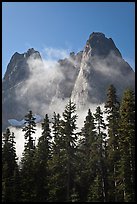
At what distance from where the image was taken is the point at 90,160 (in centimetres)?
3931

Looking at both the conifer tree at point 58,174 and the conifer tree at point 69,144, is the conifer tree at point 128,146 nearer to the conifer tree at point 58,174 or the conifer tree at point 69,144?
the conifer tree at point 69,144

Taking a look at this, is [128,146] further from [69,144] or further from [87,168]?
[87,168]

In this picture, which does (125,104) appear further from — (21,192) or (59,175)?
(21,192)

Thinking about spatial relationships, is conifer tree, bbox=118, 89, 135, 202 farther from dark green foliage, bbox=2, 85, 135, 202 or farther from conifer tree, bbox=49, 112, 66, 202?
conifer tree, bbox=49, 112, 66, 202

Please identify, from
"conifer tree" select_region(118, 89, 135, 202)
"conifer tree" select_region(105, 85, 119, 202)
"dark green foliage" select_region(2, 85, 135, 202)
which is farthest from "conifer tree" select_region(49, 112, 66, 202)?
"conifer tree" select_region(118, 89, 135, 202)

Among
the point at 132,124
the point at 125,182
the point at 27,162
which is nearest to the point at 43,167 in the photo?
Result: the point at 27,162

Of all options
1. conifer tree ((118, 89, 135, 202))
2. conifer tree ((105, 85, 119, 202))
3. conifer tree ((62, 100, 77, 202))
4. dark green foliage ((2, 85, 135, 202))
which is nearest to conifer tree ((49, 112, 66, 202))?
dark green foliage ((2, 85, 135, 202))

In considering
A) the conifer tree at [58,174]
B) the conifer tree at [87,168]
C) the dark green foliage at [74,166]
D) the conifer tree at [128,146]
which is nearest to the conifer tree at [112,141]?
the dark green foliage at [74,166]

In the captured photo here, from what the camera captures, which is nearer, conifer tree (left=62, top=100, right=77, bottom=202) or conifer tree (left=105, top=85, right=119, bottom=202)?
conifer tree (left=62, top=100, right=77, bottom=202)

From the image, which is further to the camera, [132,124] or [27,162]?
[27,162]

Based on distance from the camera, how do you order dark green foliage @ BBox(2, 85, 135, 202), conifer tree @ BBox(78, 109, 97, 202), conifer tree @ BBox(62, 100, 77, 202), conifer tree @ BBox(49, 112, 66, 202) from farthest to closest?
conifer tree @ BBox(78, 109, 97, 202) < conifer tree @ BBox(49, 112, 66, 202) < conifer tree @ BBox(62, 100, 77, 202) < dark green foliage @ BBox(2, 85, 135, 202)

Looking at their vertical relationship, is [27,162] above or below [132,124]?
below

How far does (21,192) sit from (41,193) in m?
2.21

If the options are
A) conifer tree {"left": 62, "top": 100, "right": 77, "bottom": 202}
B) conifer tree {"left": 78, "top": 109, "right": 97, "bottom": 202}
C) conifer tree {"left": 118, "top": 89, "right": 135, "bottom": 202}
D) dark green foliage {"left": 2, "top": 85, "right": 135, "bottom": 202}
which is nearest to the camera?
conifer tree {"left": 118, "top": 89, "right": 135, "bottom": 202}
